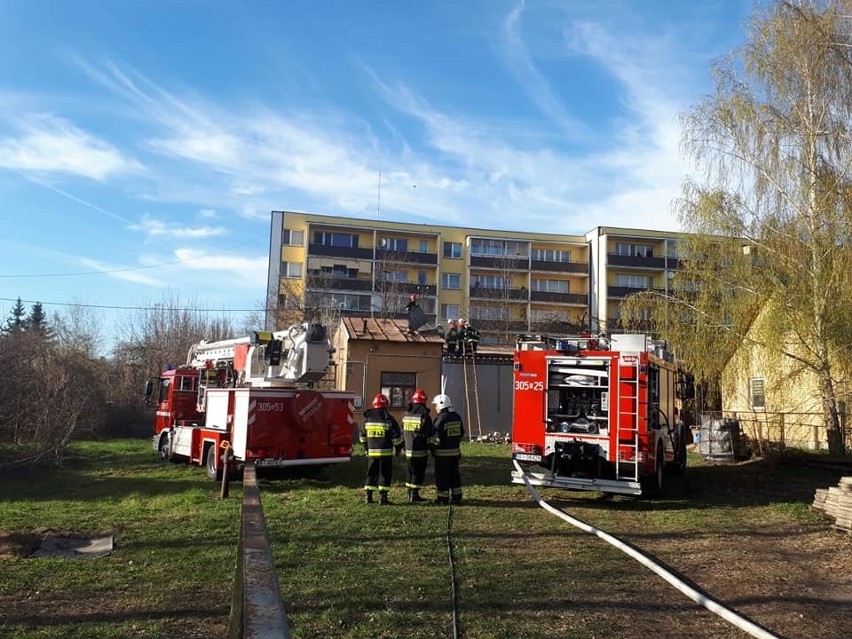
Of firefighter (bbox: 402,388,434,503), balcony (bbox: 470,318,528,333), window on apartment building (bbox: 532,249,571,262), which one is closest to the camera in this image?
firefighter (bbox: 402,388,434,503)

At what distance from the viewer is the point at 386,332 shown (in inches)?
968

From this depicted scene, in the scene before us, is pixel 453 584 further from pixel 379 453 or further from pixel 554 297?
pixel 554 297

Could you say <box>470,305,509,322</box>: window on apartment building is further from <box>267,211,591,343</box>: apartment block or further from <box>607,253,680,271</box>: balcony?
<box>607,253,680,271</box>: balcony

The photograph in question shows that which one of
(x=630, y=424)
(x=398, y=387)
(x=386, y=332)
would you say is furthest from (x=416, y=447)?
(x=386, y=332)

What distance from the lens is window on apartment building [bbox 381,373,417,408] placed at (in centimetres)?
2378

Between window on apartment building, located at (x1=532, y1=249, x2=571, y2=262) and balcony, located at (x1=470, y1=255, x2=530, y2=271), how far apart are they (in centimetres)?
223

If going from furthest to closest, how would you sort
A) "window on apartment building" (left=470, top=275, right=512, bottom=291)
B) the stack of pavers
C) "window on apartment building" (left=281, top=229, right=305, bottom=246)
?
"window on apartment building" (left=470, top=275, right=512, bottom=291) < "window on apartment building" (left=281, top=229, right=305, bottom=246) < the stack of pavers

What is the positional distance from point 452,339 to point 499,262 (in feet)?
112

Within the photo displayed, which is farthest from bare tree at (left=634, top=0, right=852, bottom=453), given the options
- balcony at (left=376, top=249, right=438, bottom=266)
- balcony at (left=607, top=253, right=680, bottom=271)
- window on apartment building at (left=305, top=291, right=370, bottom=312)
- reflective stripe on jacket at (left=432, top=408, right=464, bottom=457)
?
balcony at (left=607, top=253, right=680, bottom=271)

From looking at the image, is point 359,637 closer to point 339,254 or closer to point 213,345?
point 213,345

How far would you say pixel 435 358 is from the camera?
79.2 feet

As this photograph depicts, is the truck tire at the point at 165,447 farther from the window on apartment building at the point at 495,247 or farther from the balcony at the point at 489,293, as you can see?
the window on apartment building at the point at 495,247

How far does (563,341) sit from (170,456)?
34.1ft

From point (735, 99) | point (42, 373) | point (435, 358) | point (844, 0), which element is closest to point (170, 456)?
point (42, 373)
